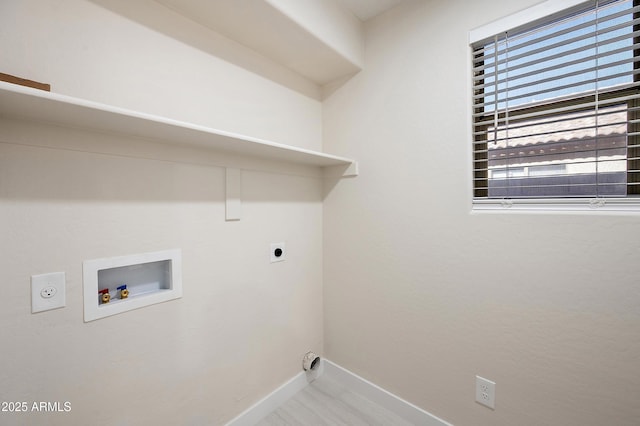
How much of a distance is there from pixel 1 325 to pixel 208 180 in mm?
877

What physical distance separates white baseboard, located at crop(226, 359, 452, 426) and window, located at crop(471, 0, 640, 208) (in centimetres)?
126

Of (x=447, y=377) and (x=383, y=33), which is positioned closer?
(x=447, y=377)

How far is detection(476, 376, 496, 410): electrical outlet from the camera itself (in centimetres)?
129

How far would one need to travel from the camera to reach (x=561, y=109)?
1.13 metres

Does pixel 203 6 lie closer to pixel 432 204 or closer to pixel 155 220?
pixel 155 220

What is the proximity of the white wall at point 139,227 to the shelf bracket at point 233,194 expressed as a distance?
1.7 inches

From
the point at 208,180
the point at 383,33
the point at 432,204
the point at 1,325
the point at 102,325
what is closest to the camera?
the point at 1,325

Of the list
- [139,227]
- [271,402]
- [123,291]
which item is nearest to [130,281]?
[123,291]

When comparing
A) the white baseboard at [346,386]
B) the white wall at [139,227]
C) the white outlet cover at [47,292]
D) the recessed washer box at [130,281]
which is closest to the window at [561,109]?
the white wall at [139,227]

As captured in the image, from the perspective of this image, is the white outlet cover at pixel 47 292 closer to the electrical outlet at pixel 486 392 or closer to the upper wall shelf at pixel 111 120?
the upper wall shelf at pixel 111 120

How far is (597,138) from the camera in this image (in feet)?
3.56

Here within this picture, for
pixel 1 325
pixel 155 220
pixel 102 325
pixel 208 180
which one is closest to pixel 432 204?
pixel 208 180

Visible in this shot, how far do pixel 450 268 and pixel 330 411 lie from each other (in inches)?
45.3

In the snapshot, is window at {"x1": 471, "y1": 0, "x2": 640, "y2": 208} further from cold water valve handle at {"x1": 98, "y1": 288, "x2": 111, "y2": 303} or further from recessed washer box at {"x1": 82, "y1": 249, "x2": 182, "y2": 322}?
cold water valve handle at {"x1": 98, "y1": 288, "x2": 111, "y2": 303}
